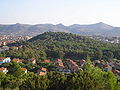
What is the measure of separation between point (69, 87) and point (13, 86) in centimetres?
503

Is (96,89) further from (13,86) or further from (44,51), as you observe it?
(44,51)

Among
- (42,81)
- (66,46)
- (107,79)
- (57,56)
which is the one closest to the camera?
(42,81)

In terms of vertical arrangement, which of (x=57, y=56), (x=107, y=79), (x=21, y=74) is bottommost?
(x=57, y=56)

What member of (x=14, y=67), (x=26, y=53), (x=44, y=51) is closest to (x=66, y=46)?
(x=44, y=51)

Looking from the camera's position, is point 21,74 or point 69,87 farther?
point 21,74

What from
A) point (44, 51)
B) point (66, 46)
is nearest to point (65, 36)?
point (66, 46)

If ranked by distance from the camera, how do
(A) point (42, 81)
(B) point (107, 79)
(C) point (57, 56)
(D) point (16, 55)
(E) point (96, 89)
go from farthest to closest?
1. (C) point (57, 56)
2. (D) point (16, 55)
3. (B) point (107, 79)
4. (A) point (42, 81)
5. (E) point (96, 89)

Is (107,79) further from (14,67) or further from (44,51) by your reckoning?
(44,51)

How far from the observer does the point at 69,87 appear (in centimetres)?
1229

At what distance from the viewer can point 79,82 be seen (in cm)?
1225

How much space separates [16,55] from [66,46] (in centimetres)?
1496

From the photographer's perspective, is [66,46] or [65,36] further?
[65,36]

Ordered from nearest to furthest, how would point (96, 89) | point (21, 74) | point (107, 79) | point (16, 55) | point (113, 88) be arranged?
point (96, 89)
point (113, 88)
point (107, 79)
point (21, 74)
point (16, 55)

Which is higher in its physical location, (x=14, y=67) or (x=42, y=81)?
(x=42, y=81)
